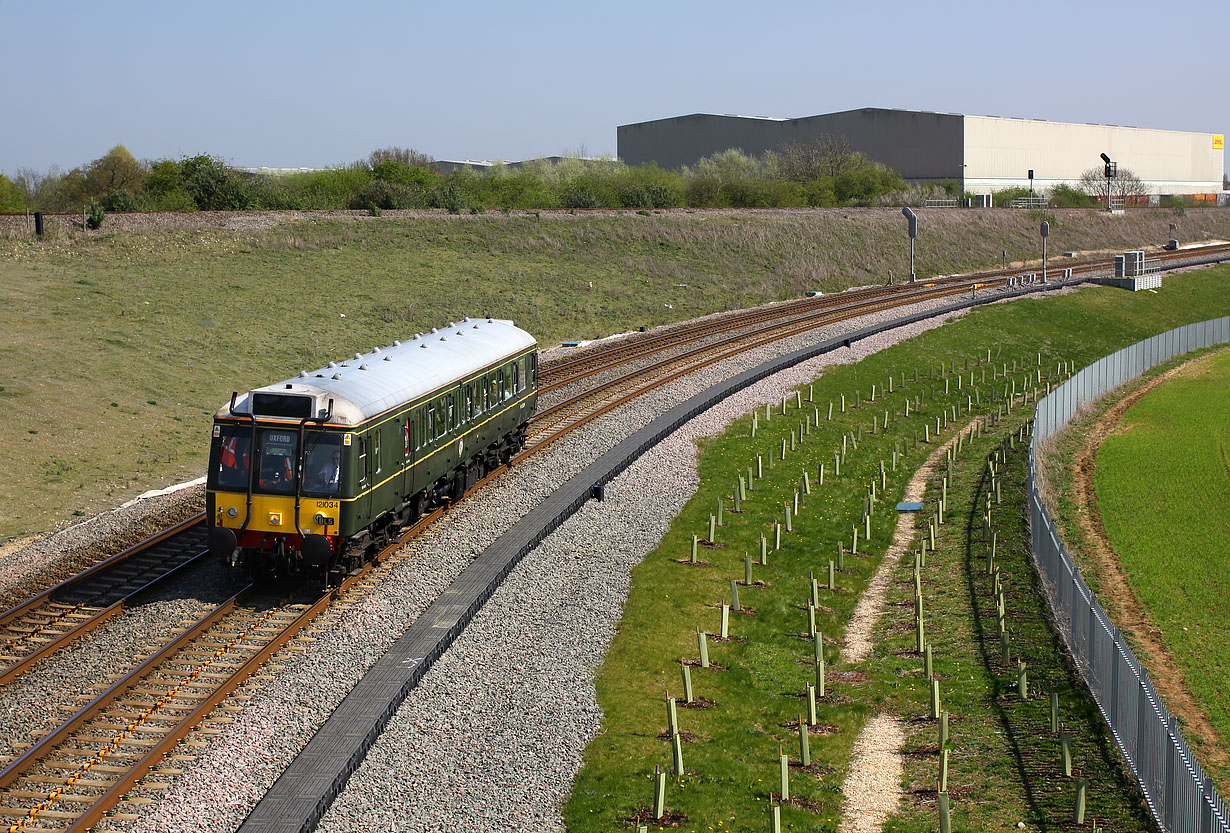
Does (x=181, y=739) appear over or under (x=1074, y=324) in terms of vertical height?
under

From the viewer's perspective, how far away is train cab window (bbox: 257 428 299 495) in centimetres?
1894

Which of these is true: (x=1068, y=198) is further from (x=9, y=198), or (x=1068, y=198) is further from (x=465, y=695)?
(x=465, y=695)

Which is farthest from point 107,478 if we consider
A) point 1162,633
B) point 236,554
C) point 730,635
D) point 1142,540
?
point 1142,540

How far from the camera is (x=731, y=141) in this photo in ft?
424

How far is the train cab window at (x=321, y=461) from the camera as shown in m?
18.9

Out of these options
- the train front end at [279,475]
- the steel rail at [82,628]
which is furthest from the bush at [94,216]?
the train front end at [279,475]

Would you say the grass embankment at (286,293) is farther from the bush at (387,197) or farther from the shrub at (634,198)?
the shrub at (634,198)

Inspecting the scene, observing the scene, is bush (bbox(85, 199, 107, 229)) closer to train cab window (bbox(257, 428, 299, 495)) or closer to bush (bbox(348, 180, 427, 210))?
bush (bbox(348, 180, 427, 210))

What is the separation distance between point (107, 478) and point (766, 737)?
725 inches

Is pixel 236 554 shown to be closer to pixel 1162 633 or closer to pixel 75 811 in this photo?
pixel 75 811

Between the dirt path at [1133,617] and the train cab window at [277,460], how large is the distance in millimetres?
14742

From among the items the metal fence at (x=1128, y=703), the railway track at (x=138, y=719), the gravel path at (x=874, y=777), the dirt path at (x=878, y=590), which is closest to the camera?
the metal fence at (x=1128, y=703)

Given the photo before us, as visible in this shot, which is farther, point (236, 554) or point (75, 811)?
point (236, 554)

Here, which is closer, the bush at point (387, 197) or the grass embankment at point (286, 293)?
the grass embankment at point (286, 293)
